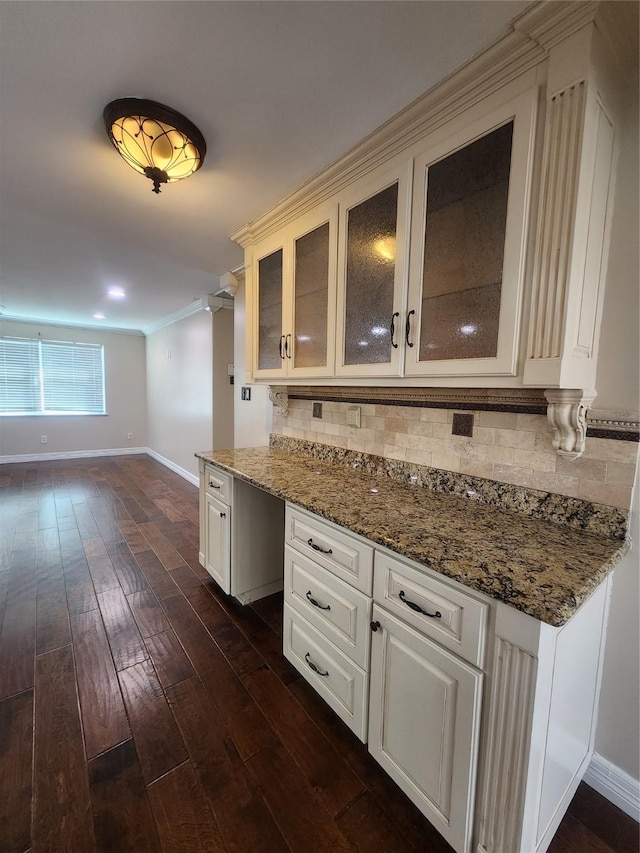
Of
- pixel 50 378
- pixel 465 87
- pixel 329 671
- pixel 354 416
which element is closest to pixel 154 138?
pixel 465 87

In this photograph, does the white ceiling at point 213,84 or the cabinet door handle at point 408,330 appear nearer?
the white ceiling at point 213,84

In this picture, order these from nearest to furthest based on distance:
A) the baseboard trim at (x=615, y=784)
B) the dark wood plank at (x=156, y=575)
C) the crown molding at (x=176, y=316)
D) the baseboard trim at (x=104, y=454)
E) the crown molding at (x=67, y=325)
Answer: the baseboard trim at (x=615, y=784)
the dark wood plank at (x=156, y=575)
the crown molding at (x=176, y=316)
the baseboard trim at (x=104, y=454)
the crown molding at (x=67, y=325)

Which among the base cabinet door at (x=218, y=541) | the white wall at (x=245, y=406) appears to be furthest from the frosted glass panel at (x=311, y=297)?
the base cabinet door at (x=218, y=541)

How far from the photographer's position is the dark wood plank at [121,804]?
3.38 feet

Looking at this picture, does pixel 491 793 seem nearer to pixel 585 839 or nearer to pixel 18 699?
pixel 585 839

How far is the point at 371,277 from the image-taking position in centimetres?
147

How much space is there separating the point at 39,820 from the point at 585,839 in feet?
5.56

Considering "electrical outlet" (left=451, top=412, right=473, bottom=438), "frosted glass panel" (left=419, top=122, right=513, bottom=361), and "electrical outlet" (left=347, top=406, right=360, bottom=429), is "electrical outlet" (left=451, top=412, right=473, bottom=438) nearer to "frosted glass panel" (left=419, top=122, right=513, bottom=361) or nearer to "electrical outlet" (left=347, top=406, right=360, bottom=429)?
"frosted glass panel" (left=419, top=122, right=513, bottom=361)

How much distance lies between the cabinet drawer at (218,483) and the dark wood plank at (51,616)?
3.46 ft

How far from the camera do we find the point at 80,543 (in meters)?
2.99

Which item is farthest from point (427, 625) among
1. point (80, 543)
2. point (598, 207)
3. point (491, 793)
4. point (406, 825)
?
point (80, 543)

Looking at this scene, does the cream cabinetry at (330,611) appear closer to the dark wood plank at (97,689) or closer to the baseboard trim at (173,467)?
the dark wood plank at (97,689)

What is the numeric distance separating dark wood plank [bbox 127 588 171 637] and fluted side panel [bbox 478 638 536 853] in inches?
67.1

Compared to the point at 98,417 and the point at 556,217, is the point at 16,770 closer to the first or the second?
the point at 556,217
